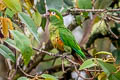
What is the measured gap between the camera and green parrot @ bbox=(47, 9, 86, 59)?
1.00m

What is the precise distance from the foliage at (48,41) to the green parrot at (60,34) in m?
0.03

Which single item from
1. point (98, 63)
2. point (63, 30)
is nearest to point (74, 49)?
point (63, 30)

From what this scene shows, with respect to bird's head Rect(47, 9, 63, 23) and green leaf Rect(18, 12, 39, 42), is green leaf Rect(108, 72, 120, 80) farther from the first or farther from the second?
→ bird's head Rect(47, 9, 63, 23)

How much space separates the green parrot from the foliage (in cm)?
3

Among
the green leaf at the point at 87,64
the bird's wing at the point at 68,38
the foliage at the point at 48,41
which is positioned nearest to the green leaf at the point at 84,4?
the foliage at the point at 48,41

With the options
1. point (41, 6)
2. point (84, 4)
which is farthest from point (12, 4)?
point (84, 4)

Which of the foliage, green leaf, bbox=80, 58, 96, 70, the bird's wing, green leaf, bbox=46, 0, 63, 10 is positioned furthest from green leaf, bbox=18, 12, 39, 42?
the bird's wing

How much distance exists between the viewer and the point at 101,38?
4.82 feet

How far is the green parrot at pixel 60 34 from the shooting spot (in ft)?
3.27

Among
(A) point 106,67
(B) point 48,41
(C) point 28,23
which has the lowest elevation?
(B) point 48,41

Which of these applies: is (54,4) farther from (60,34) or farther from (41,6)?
(60,34)

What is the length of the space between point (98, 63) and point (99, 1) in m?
0.64

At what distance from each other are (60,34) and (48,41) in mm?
287

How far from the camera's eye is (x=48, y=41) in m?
1.36
